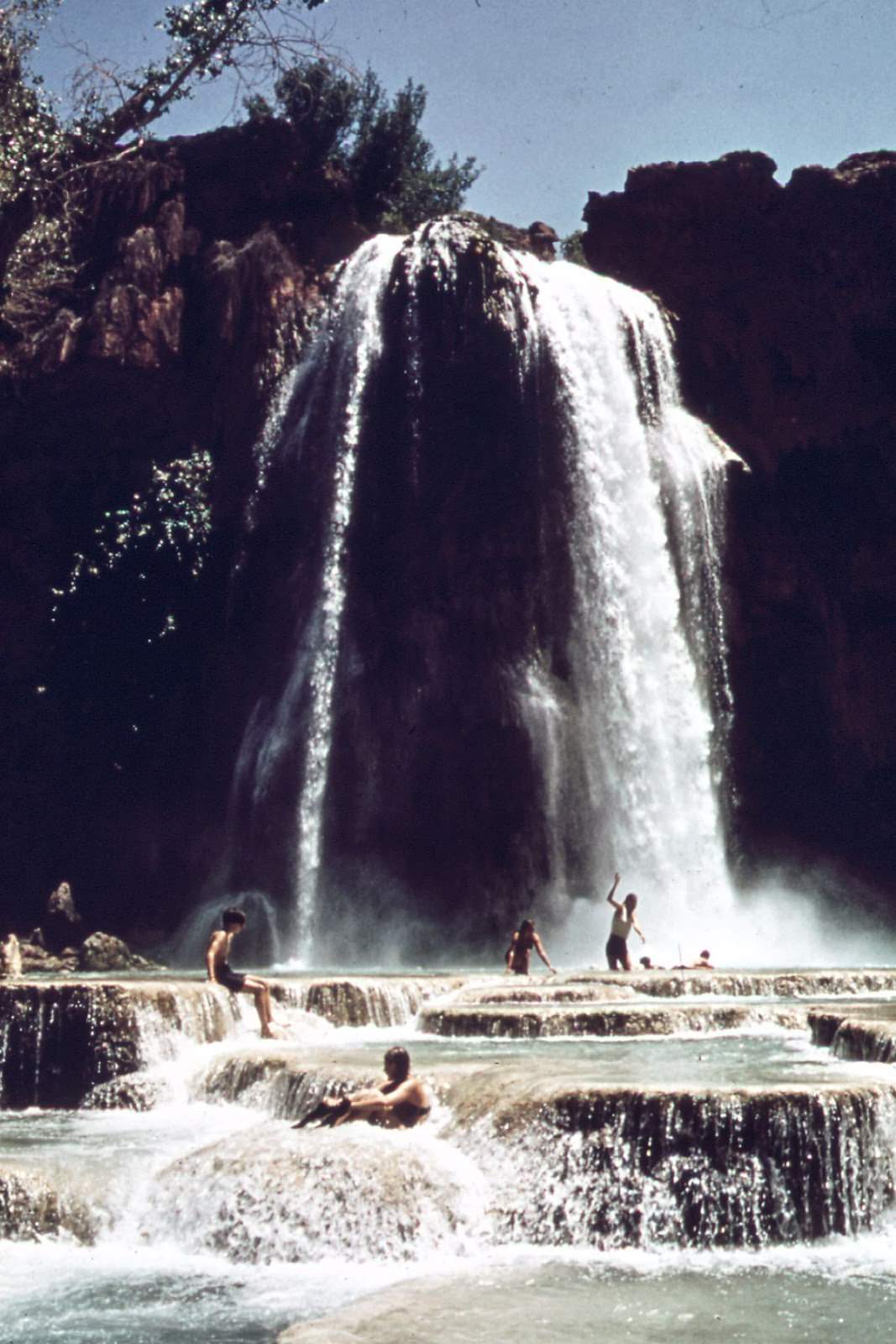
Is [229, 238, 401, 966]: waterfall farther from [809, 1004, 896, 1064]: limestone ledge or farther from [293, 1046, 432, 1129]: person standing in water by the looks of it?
[293, 1046, 432, 1129]: person standing in water

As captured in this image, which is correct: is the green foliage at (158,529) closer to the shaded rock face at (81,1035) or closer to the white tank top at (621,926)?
the white tank top at (621,926)

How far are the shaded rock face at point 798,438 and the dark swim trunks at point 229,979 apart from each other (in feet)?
55.4

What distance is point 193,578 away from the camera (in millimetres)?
30328

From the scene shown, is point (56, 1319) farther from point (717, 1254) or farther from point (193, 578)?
point (193, 578)

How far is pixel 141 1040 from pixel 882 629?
2115 cm

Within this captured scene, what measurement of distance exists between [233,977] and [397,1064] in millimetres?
4716

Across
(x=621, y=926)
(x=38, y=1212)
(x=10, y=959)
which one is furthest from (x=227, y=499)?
(x=38, y=1212)

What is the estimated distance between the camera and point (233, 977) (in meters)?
14.2

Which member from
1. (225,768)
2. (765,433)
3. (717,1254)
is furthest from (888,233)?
Answer: (717,1254)

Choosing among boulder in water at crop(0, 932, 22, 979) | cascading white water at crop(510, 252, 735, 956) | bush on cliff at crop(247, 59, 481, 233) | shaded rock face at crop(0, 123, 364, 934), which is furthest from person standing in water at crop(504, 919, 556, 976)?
bush on cliff at crop(247, 59, 481, 233)

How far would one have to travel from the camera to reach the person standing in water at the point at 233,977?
46.4ft

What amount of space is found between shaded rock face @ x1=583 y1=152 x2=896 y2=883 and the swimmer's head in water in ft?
66.8

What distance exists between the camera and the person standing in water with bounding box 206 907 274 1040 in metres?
14.1

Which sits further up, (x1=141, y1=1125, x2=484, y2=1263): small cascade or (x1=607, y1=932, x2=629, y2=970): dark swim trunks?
(x1=607, y1=932, x2=629, y2=970): dark swim trunks
